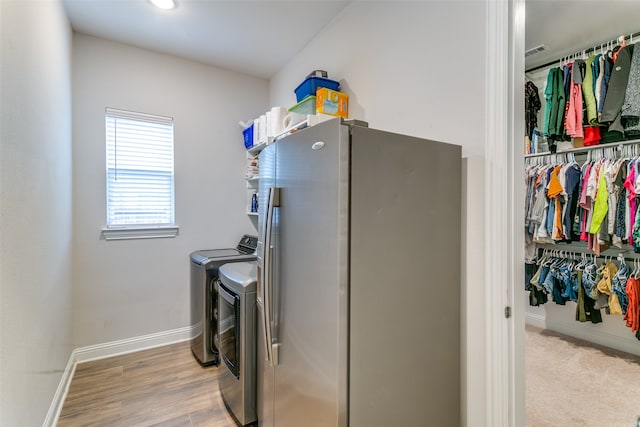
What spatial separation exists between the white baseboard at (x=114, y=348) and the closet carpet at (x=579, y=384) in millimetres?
2839

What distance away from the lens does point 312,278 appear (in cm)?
115

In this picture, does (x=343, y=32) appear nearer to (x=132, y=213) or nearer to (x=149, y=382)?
(x=132, y=213)

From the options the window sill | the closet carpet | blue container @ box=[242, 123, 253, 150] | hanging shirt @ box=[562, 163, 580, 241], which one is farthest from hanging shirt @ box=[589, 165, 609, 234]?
the window sill

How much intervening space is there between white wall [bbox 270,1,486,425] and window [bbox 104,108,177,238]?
1966 millimetres

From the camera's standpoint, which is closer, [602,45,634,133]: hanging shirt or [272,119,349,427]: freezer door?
[272,119,349,427]: freezer door

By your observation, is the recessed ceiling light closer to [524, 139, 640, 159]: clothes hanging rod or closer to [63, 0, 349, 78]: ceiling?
[63, 0, 349, 78]: ceiling

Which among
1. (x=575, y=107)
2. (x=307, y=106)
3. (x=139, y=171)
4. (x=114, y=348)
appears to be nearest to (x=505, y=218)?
(x=307, y=106)

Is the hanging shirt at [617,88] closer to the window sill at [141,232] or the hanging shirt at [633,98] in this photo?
the hanging shirt at [633,98]

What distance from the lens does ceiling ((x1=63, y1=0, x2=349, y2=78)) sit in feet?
7.10

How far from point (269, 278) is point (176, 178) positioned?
210 cm

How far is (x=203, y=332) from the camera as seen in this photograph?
2.52 meters

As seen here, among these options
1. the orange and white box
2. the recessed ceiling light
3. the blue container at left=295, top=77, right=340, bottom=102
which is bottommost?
the orange and white box

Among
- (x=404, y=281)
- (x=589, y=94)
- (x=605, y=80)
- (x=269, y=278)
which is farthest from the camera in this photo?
(x=589, y=94)

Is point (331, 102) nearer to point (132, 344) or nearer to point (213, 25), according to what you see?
point (213, 25)
